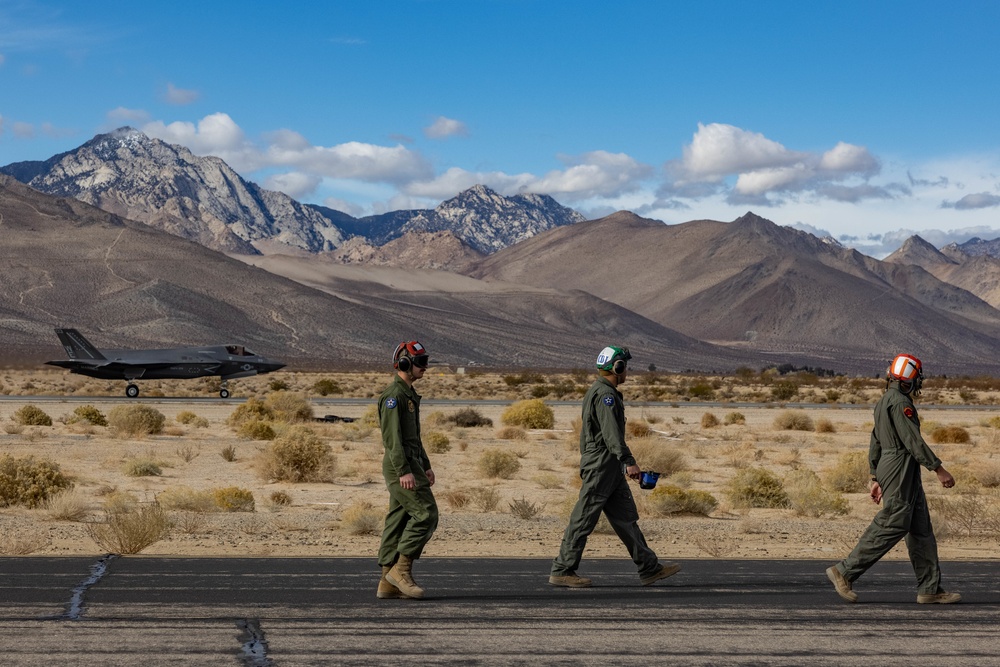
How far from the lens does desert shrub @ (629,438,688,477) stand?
24391 mm

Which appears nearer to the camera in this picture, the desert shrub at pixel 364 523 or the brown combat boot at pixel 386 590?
the brown combat boot at pixel 386 590

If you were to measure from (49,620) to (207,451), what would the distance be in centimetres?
2004

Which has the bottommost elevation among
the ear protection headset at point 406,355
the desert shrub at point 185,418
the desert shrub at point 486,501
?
the desert shrub at point 185,418

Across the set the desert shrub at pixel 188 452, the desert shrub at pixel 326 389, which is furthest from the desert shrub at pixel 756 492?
the desert shrub at pixel 326 389

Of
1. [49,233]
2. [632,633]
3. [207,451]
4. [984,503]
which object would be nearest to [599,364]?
[632,633]

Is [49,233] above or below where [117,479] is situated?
above

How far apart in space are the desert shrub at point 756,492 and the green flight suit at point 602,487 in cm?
941

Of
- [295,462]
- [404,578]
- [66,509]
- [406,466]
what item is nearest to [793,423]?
[295,462]

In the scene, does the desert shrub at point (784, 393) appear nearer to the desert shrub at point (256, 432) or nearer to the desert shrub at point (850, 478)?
the desert shrub at point (256, 432)

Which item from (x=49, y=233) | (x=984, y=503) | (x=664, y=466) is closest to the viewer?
(x=984, y=503)

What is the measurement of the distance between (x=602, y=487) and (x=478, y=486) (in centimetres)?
1256

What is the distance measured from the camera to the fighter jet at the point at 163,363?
56.6m

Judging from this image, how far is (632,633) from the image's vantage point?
8.27 m

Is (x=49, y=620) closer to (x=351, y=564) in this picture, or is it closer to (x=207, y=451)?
(x=351, y=564)
